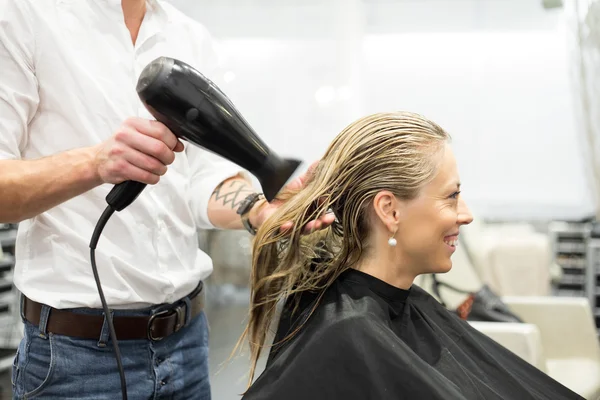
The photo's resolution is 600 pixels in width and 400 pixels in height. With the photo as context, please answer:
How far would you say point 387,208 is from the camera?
121 cm

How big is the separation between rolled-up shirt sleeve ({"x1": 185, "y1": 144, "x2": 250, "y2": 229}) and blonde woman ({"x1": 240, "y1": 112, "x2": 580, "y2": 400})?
144mm

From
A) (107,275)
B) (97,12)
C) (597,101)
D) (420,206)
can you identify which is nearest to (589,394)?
(597,101)

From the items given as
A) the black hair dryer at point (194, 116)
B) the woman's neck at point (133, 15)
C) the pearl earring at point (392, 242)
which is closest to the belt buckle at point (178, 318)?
the black hair dryer at point (194, 116)

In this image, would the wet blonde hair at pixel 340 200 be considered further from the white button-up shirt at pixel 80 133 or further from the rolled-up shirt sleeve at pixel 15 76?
the rolled-up shirt sleeve at pixel 15 76

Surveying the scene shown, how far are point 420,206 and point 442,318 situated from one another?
1.16 ft

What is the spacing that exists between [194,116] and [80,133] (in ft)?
1.21

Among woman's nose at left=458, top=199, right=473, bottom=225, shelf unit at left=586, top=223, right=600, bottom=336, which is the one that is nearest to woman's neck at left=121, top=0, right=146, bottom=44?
woman's nose at left=458, top=199, right=473, bottom=225

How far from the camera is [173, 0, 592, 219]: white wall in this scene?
4348mm

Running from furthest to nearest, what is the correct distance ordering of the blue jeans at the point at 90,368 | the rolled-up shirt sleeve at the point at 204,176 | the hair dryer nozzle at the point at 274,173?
the rolled-up shirt sleeve at the point at 204,176 < the blue jeans at the point at 90,368 < the hair dryer nozzle at the point at 274,173

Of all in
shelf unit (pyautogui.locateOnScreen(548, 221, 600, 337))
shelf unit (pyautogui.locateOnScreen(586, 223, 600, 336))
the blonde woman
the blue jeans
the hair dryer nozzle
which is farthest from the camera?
shelf unit (pyautogui.locateOnScreen(548, 221, 600, 337))

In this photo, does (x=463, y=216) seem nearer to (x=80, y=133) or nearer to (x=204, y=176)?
(x=204, y=176)

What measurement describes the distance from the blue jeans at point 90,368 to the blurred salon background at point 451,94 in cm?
298

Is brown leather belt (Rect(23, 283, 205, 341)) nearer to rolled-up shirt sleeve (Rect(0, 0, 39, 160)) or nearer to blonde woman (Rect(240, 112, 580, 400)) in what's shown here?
blonde woman (Rect(240, 112, 580, 400))

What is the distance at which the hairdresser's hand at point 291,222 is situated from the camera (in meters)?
1.17
